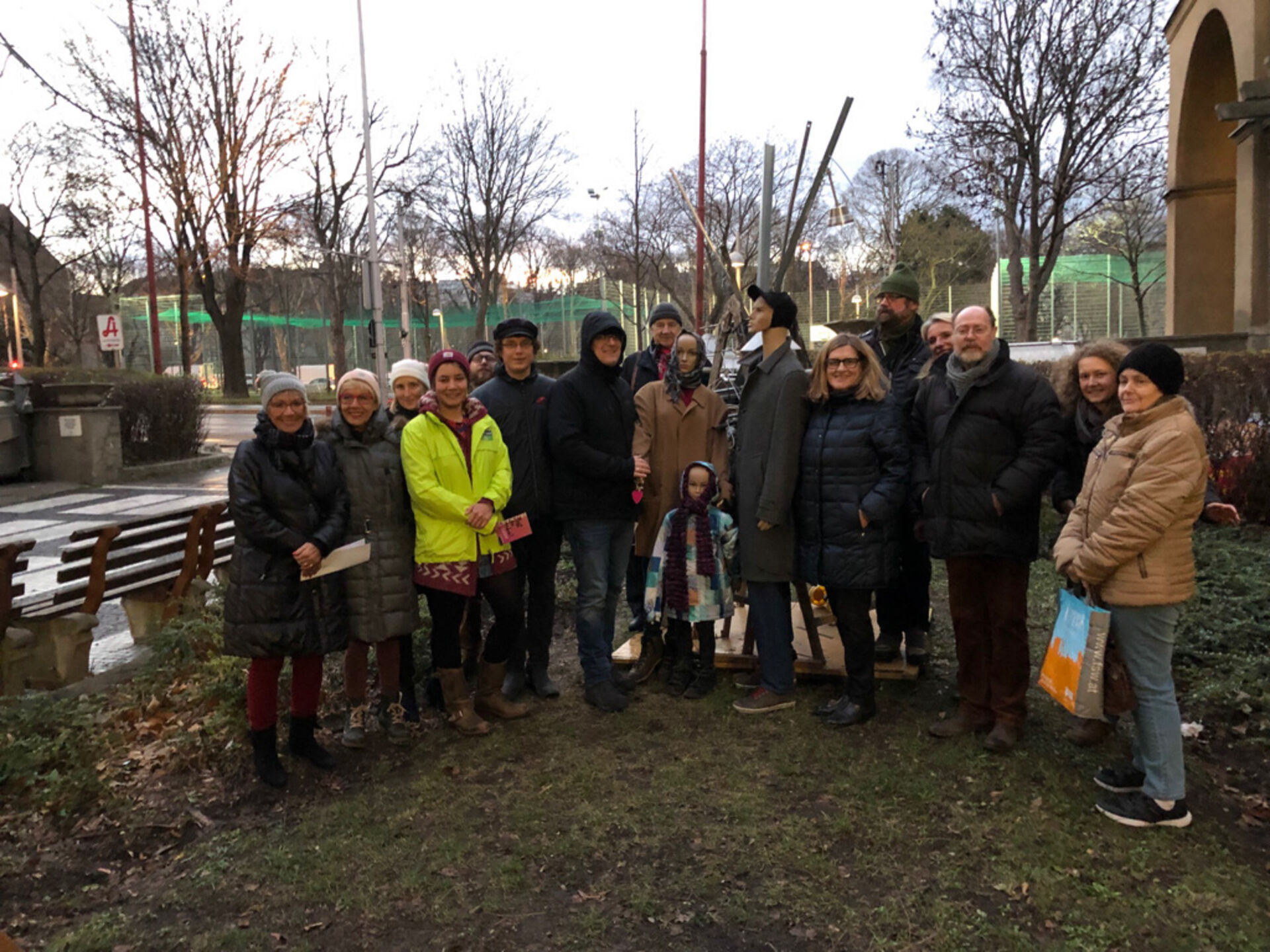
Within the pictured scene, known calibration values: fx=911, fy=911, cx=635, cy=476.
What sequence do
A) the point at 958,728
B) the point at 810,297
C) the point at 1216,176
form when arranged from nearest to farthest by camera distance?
1. the point at 958,728
2. the point at 1216,176
3. the point at 810,297

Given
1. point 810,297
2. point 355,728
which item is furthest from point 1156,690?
point 810,297

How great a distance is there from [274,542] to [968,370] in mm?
3046

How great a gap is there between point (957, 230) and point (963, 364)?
136 feet

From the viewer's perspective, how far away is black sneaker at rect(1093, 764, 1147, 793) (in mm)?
3623

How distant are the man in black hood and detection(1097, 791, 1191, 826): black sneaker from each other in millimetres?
2264

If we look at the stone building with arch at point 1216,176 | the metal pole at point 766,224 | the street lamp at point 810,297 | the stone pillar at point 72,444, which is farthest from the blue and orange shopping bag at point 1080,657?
the street lamp at point 810,297

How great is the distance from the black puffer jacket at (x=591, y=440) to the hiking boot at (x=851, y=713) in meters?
1.41

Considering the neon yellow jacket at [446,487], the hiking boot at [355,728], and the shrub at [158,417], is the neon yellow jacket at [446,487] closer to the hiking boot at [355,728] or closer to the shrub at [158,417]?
the hiking boot at [355,728]

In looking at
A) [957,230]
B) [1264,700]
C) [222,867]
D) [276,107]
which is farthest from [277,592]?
[957,230]

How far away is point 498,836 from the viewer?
3484mm

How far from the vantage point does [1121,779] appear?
3.65m

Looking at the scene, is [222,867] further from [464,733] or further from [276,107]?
[276,107]

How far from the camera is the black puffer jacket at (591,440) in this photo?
15.0 feet

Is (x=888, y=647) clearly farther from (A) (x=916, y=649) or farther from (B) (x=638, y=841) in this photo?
(B) (x=638, y=841)
